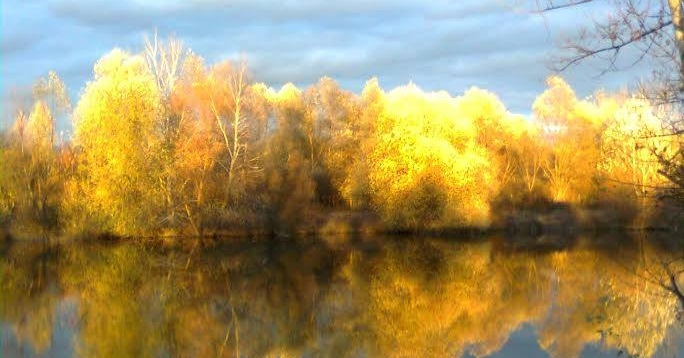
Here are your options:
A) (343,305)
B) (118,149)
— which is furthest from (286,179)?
(343,305)

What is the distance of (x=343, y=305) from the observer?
613 inches

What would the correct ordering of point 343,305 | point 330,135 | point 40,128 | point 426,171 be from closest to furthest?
point 343,305, point 40,128, point 426,171, point 330,135

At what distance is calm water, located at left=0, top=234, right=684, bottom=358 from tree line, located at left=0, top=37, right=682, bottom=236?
5.91 meters

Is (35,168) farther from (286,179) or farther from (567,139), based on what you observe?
(567,139)

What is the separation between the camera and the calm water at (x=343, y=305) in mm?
11531

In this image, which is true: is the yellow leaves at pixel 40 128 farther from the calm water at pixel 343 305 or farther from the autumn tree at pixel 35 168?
the calm water at pixel 343 305

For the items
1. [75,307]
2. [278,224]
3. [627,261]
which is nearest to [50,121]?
[278,224]

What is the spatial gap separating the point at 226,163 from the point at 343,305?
21.5 meters

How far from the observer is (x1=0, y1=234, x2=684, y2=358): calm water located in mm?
11531

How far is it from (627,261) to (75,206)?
2444 centimetres

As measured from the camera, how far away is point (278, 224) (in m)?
37.1

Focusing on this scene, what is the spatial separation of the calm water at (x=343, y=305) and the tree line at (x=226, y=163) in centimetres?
591

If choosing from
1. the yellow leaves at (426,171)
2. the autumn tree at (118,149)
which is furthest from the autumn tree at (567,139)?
the autumn tree at (118,149)

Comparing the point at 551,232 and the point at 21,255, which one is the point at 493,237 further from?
Answer: the point at 21,255
